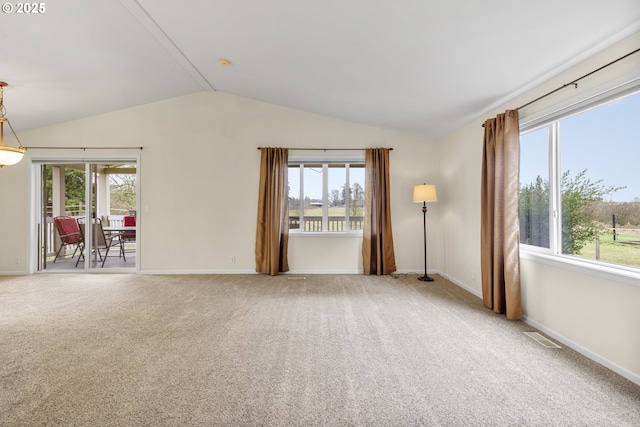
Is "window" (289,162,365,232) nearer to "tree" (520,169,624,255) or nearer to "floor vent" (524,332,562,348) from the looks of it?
"tree" (520,169,624,255)

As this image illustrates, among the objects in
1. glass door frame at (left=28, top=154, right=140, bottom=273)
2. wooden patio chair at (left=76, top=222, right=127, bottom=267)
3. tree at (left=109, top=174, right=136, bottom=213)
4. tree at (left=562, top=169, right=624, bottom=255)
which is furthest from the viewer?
tree at (left=109, top=174, right=136, bottom=213)

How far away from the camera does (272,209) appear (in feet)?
16.6

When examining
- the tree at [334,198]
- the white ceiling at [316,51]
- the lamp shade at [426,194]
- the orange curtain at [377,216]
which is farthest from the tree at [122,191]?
the lamp shade at [426,194]

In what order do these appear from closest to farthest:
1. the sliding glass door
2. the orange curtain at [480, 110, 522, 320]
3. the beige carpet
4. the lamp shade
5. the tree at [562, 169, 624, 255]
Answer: the beige carpet < the tree at [562, 169, 624, 255] < the orange curtain at [480, 110, 522, 320] < the lamp shade < the sliding glass door

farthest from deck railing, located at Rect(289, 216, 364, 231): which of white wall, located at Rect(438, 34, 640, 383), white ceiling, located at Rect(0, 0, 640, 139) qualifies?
white wall, located at Rect(438, 34, 640, 383)

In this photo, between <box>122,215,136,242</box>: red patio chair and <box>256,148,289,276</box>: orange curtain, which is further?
<box>122,215,136,242</box>: red patio chair

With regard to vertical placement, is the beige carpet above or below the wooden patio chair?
below

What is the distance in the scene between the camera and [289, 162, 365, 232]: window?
17.5 ft

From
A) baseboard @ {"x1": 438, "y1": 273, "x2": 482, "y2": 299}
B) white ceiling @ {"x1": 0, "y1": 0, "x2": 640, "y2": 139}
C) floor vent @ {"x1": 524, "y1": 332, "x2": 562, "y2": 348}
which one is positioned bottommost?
floor vent @ {"x1": 524, "y1": 332, "x2": 562, "y2": 348}

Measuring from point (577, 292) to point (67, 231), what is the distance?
23.9ft

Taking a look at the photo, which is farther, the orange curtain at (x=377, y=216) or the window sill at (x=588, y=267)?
the orange curtain at (x=377, y=216)

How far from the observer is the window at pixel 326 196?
532 cm

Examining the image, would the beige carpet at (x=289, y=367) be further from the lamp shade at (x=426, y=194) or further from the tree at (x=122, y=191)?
the tree at (x=122, y=191)

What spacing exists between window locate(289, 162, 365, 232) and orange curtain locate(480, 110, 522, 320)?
225cm
